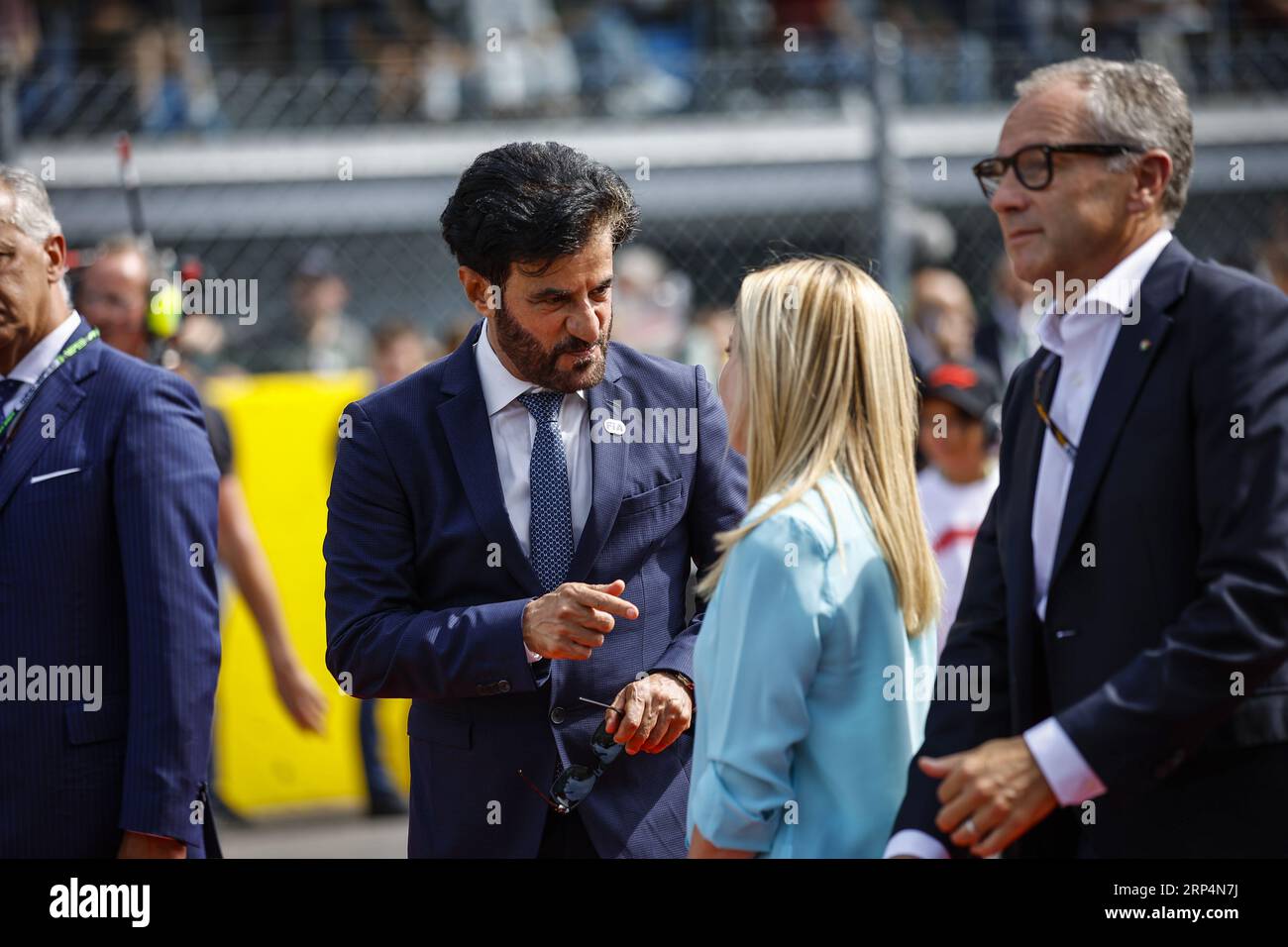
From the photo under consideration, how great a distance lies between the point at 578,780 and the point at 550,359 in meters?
0.79

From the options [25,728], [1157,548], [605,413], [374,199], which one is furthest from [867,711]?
[374,199]

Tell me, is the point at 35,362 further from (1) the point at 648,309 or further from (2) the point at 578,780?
(1) the point at 648,309

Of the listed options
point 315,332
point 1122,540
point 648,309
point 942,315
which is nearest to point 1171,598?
point 1122,540

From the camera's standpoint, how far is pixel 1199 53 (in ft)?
34.0

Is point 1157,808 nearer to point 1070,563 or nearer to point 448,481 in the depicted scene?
point 1070,563

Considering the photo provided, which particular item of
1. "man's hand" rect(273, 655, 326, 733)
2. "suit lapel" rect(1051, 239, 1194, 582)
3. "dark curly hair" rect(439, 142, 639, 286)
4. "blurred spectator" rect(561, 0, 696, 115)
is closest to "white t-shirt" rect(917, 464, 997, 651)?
"man's hand" rect(273, 655, 326, 733)

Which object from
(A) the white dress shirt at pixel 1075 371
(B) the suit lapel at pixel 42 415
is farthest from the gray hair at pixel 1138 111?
(B) the suit lapel at pixel 42 415

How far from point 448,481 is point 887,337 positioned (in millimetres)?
884

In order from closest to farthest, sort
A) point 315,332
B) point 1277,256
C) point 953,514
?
point 953,514 → point 1277,256 → point 315,332

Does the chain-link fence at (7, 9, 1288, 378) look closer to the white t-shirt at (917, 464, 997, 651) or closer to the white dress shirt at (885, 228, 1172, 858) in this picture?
the white t-shirt at (917, 464, 997, 651)

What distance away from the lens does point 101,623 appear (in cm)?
325

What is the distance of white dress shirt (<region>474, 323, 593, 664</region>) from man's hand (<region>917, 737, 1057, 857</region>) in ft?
3.25

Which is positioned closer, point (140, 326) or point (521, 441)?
point (521, 441)

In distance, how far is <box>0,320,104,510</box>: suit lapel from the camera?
325 centimetres
